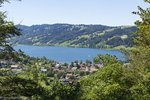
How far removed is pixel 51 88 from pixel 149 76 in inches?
201

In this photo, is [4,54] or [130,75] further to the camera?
[130,75]

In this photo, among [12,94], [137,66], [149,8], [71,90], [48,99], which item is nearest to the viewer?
[12,94]

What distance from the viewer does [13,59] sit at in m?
14.7

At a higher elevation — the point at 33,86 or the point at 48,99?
the point at 33,86

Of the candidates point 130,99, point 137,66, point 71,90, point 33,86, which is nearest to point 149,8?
point 137,66

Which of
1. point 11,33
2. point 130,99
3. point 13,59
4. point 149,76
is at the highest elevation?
point 11,33

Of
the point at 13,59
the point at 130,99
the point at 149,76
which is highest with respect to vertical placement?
the point at 13,59

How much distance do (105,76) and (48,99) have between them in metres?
7.90

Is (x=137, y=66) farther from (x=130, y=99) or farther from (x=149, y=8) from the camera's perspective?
(x=149, y=8)

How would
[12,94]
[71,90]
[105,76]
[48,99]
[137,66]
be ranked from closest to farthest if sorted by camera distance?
[12,94], [48,99], [71,90], [137,66], [105,76]

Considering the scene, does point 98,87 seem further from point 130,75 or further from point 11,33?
point 11,33

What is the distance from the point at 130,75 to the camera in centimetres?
2300

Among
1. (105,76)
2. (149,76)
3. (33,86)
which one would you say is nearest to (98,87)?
(105,76)

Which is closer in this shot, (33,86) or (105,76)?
(33,86)
